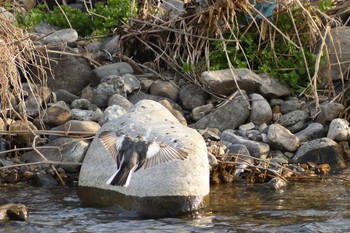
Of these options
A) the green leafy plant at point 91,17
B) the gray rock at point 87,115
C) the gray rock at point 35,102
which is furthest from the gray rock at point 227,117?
the green leafy plant at point 91,17

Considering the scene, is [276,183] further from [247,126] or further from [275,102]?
[275,102]

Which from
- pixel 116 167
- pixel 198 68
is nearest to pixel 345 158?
pixel 198 68

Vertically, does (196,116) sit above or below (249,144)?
above

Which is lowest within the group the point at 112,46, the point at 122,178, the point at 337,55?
the point at 122,178

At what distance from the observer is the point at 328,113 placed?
8.25 meters

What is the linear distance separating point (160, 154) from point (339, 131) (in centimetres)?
229

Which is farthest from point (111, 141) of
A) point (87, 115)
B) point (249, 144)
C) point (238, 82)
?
point (238, 82)

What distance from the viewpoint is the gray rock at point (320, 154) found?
7.73m

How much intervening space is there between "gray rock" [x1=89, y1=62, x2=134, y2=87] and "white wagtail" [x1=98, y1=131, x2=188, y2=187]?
8.74 feet

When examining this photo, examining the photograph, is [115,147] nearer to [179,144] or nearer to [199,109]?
[179,144]

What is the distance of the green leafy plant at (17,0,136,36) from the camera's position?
9.79 meters

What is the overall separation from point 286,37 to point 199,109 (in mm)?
1041

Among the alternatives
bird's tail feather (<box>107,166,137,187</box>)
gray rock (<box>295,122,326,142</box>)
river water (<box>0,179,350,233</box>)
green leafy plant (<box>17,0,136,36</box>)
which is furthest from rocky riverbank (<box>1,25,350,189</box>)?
bird's tail feather (<box>107,166,137,187</box>)

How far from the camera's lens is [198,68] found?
29.1ft
